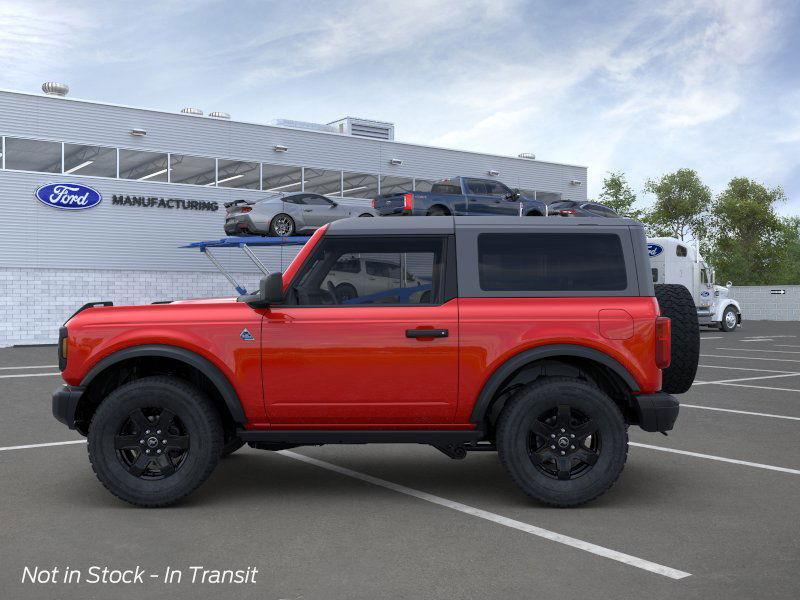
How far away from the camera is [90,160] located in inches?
1137

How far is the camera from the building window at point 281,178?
1284 inches

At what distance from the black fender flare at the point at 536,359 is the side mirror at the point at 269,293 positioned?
1520 millimetres

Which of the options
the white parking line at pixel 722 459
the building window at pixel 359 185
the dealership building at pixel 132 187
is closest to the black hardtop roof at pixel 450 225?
the white parking line at pixel 722 459

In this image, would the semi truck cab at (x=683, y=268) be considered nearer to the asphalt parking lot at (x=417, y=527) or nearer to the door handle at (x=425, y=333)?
the asphalt parking lot at (x=417, y=527)

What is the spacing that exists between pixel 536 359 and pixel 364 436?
1.28 m

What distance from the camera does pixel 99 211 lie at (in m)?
29.0

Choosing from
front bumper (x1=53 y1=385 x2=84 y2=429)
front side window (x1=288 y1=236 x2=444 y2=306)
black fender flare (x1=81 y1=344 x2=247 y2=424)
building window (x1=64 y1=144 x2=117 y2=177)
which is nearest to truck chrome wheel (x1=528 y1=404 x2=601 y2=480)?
front side window (x1=288 y1=236 x2=444 y2=306)

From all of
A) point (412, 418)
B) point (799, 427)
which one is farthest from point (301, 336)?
point (799, 427)

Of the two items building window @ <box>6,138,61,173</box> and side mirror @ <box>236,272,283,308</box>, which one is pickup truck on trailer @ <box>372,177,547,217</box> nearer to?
building window @ <box>6,138,61,173</box>

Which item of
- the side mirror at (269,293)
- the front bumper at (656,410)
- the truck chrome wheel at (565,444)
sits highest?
the side mirror at (269,293)

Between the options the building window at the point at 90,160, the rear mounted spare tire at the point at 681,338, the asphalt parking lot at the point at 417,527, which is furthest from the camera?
the building window at the point at 90,160

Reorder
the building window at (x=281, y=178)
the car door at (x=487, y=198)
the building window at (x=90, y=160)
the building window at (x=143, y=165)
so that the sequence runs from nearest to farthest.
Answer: the car door at (x=487, y=198) < the building window at (x=90, y=160) < the building window at (x=143, y=165) < the building window at (x=281, y=178)

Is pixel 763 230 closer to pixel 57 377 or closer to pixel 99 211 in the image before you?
pixel 99 211

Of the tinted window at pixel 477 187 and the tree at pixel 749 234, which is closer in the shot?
the tinted window at pixel 477 187
